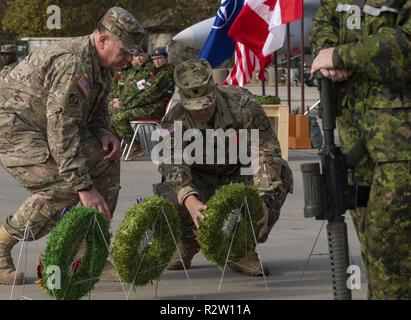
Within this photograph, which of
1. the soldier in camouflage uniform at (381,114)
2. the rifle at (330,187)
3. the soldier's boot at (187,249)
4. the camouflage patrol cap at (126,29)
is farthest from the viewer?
the soldier's boot at (187,249)

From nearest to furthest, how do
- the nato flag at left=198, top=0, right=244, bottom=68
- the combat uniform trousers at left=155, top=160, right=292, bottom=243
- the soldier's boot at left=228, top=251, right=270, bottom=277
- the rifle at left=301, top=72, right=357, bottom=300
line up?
the rifle at left=301, top=72, right=357, bottom=300 < the combat uniform trousers at left=155, top=160, right=292, bottom=243 < the soldier's boot at left=228, top=251, right=270, bottom=277 < the nato flag at left=198, top=0, right=244, bottom=68

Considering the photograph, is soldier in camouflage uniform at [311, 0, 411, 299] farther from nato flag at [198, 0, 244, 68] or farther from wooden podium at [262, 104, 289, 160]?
nato flag at [198, 0, 244, 68]

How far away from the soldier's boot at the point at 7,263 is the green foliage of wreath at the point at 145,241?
94cm

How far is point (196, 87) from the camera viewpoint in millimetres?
6820

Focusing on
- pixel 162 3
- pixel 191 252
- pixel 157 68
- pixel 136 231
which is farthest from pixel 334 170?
pixel 162 3

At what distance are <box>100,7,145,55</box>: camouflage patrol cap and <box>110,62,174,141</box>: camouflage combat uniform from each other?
8.56 m

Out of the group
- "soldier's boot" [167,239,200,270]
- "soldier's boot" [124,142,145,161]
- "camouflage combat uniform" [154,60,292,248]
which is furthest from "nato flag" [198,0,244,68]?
"camouflage combat uniform" [154,60,292,248]

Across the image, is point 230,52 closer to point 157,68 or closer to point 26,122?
point 157,68

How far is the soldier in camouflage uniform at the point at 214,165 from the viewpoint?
22.5 ft

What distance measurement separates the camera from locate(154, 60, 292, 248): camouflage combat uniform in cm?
704

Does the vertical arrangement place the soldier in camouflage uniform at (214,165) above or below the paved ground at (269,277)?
above

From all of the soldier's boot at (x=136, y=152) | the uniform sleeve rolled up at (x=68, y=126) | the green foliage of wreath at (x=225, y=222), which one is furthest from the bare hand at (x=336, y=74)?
the soldier's boot at (x=136, y=152)

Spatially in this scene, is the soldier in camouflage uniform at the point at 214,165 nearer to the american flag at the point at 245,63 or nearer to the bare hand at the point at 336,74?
the bare hand at the point at 336,74

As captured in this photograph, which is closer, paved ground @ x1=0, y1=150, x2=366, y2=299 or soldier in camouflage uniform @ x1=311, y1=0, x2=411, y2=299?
soldier in camouflage uniform @ x1=311, y1=0, x2=411, y2=299
